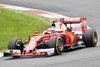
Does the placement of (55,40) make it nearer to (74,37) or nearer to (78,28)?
(74,37)

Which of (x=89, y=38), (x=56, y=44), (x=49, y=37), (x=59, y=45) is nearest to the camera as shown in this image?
(x=56, y=44)

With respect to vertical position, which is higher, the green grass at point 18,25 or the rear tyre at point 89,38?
the green grass at point 18,25

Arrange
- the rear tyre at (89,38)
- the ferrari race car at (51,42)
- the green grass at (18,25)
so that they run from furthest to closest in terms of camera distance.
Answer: the green grass at (18,25) < the rear tyre at (89,38) < the ferrari race car at (51,42)

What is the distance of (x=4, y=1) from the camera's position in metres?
30.6

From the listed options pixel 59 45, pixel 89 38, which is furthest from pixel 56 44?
pixel 89 38

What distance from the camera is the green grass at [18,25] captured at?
58.9 feet

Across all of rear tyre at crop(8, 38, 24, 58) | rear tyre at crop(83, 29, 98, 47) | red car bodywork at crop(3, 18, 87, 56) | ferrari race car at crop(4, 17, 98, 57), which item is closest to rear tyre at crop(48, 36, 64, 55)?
ferrari race car at crop(4, 17, 98, 57)

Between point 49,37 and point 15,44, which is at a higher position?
point 49,37

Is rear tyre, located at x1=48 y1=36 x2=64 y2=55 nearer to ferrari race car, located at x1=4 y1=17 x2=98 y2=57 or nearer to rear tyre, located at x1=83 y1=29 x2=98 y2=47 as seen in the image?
ferrari race car, located at x1=4 y1=17 x2=98 y2=57

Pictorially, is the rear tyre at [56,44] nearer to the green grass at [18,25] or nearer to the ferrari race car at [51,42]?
the ferrari race car at [51,42]

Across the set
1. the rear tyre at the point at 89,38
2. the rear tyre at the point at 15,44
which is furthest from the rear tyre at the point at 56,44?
the rear tyre at the point at 89,38

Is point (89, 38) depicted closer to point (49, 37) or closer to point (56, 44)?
point (49, 37)

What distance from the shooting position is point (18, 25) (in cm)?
2077

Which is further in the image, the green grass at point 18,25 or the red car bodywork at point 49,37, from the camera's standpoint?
the green grass at point 18,25
